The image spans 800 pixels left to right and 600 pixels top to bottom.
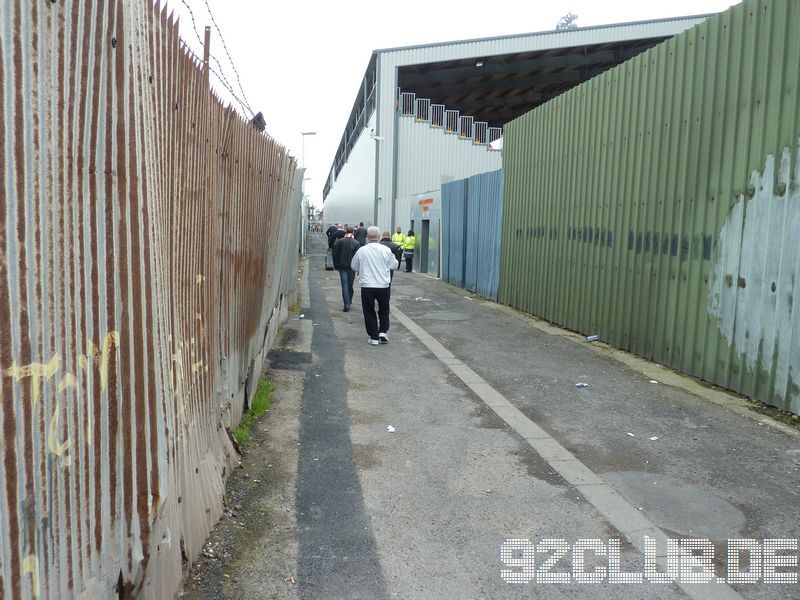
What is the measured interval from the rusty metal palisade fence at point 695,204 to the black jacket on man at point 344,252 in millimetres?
4012

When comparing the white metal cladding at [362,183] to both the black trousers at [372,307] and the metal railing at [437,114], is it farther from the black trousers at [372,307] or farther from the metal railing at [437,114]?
the black trousers at [372,307]

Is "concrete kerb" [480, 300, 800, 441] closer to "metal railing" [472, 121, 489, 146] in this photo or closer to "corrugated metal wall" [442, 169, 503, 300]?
"corrugated metal wall" [442, 169, 503, 300]

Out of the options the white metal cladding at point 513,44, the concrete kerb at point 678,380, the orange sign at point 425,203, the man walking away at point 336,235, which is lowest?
the concrete kerb at point 678,380

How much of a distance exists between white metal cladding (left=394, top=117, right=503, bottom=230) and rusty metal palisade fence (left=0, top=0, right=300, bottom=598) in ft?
86.0

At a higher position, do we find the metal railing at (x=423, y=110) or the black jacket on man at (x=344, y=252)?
the metal railing at (x=423, y=110)

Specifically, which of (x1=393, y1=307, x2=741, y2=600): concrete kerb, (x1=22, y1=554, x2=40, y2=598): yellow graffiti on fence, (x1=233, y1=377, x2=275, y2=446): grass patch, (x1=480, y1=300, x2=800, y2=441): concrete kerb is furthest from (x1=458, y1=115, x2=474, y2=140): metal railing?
(x1=22, y1=554, x2=40, y2=598): yellow graffiti on fence

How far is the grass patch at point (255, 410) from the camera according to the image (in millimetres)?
5056

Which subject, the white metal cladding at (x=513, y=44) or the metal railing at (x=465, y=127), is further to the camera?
the metal railing at (x=465, y=127)

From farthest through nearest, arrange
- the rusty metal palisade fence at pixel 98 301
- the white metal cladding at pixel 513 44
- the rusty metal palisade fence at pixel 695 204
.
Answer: the white metal cladding at pixel 513 44
the rusty metal palisade fence at pixel 695 204
the rusty metal palisade fence at pixel 98 301

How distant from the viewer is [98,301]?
7.16 ft

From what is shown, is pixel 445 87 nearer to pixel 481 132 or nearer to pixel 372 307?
pixel 481 132

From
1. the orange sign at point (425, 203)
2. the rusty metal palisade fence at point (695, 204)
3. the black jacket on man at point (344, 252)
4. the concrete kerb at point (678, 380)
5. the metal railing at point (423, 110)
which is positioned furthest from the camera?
the metal railing at point (423, 110)

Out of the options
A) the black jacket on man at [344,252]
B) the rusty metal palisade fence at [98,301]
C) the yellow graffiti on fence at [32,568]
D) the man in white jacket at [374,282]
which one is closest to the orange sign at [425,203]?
the black jacket on man at [344,252]

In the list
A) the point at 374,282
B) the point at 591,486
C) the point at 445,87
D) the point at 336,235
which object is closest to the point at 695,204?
the point at 591,486
